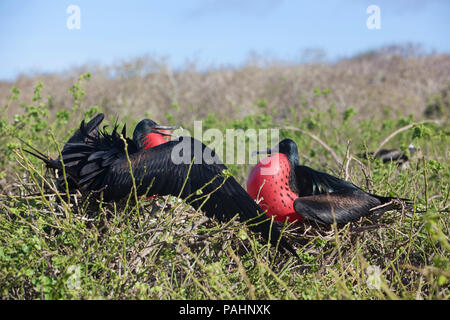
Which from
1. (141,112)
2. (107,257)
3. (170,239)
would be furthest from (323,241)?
(141,112)

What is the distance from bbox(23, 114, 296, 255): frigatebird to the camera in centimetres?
196

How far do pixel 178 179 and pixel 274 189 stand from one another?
0.49 meters

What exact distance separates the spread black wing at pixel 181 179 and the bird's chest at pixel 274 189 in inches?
9.3

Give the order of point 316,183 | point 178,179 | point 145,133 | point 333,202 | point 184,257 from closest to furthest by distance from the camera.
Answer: point 184,257
point 178,179
point 333,202
point 316,183
point 145,133

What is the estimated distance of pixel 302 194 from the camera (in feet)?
7.84

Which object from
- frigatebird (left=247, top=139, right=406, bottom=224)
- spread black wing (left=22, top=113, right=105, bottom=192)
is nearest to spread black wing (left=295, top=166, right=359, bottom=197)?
frigatebird (left=247, top=139, right=406, bottom=224)

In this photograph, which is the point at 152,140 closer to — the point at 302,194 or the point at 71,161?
the point at 71,161

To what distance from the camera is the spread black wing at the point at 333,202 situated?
210 centimetres

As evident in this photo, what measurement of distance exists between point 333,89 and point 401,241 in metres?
7.02

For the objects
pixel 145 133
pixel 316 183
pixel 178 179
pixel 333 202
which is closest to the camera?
pixel 178 179

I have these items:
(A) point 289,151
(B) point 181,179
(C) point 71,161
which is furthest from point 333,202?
(C) point 71,161

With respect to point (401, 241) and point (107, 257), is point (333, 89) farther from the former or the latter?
point (107, 257)

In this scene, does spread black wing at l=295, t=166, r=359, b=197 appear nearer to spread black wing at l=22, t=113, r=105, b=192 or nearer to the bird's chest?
the bird's chest
